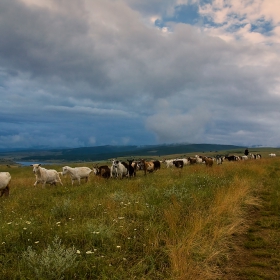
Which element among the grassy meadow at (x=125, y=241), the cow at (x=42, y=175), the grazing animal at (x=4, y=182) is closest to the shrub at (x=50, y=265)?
the grassy meadow at (x=125, y=241)

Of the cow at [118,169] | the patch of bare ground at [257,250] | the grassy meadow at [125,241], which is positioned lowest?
the patch of bare ground at [257,250]

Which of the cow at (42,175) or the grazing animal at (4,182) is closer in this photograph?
the grazing animal at (4,182)

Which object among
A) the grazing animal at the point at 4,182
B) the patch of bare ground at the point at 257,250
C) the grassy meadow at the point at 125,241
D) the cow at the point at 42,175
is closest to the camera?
the grassy meadow at the point at 125,241

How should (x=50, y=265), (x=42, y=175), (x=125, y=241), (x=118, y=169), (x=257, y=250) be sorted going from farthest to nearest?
1. (x=118, y=169)
2. (x=42, y=175)
3. (x=257, y=250)
4. (x=125, y=241)
5. (x=50, y=265)

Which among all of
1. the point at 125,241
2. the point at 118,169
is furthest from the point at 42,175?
the point at 125,241

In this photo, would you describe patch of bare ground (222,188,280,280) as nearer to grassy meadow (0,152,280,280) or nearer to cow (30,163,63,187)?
grassy meadow (0,152,280,280)

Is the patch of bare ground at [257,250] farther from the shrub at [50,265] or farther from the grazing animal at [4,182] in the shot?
the grazing animal at [4,182]

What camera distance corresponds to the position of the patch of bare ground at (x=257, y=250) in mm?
5707

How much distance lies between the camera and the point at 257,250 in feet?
22.8

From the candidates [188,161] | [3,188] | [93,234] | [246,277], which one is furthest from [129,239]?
[188,161]

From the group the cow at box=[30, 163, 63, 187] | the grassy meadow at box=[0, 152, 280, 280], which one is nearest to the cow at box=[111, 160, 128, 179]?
the cow at box=[30, 163, 63, 187]

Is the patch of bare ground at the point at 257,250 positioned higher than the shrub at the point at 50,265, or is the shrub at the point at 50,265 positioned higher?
the shrub at the point at 50,265

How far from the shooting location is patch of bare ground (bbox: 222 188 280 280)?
225 inches

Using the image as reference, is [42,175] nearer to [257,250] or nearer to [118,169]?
[118,169]
